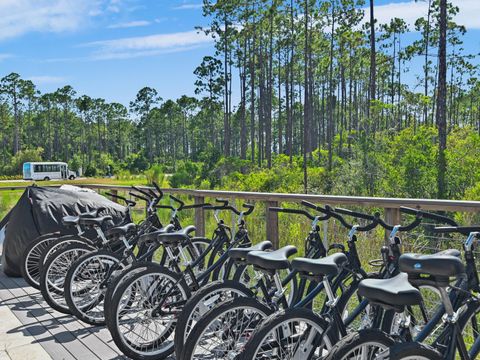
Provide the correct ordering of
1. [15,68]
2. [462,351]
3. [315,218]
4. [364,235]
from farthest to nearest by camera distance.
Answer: [15,68] → [364,235] → [315,218] → [462,351]

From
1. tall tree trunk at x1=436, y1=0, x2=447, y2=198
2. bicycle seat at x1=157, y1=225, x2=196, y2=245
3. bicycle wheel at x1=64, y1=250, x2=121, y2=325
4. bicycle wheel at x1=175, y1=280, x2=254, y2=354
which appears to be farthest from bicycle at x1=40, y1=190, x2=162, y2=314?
tall tree trunk at x1=436, y1=0, x2=447, y2=198

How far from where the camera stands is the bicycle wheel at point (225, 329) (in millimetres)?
2438

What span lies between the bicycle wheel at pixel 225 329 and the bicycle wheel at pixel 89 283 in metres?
1.50

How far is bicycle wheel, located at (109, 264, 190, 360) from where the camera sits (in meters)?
3.15

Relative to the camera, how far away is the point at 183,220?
6.48 m

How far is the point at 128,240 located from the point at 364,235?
1.90m

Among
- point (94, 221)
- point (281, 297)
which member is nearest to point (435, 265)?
point (281, 297)

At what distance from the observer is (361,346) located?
1954mm

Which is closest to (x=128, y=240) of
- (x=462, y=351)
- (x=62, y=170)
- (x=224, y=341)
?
(x=224, y=341)

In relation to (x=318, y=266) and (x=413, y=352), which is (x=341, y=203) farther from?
(x=413, y=352)

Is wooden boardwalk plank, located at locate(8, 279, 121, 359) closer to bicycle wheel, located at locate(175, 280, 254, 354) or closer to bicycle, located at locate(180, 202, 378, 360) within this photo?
bicycle wheel, located at locate(175, 280, 254, 354)

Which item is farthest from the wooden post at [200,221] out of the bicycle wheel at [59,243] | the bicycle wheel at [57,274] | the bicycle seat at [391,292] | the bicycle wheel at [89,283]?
the bicycle seat at [391,292]

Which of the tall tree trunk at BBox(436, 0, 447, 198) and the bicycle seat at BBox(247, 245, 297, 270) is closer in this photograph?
the bicycle seat at BBox(247, 245, 297, 270)

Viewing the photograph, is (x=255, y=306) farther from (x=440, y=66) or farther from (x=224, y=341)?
(x=440, y=66)
